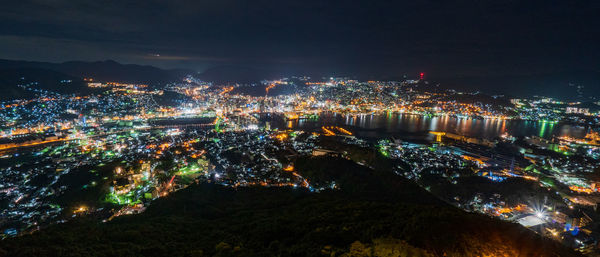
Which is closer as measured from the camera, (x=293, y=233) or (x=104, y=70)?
(x=293, y=233)

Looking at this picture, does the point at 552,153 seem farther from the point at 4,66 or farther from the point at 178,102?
the point at 4,66

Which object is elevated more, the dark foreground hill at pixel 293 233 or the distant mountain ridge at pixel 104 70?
the distant mountain ridge at pixel 104 70

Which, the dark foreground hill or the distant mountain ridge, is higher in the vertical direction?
the distant mountain ridge

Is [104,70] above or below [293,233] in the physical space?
above

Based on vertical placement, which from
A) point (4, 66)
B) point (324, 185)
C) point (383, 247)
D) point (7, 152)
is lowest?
point (7, 152)

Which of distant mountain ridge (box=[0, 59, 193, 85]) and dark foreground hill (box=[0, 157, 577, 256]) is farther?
distant mountain ridge (box=[0, 59, 193, 85])

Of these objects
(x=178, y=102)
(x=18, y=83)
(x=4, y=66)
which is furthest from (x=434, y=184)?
(x=4, y=66)

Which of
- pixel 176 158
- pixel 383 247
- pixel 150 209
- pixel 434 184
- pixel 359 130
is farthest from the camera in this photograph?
pixel 359 130

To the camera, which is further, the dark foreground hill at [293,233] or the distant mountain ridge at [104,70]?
the distant mountain ridge at [104,70]
